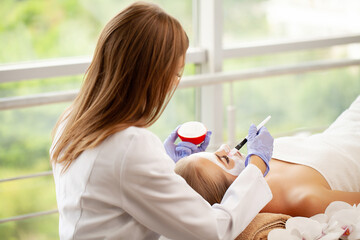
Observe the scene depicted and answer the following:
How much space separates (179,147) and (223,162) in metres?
0.18

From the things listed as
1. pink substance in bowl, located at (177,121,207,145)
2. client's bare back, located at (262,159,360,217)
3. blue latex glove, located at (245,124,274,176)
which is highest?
blue latex glove, located at (245,124,274,176)

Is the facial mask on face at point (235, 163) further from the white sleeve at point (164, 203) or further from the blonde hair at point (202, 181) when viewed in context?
the white sleeve at point (164, 203)

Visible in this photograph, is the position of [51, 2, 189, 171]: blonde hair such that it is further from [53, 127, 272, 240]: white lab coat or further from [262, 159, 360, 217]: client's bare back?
[262, 159, 360, 217]: client's bare back

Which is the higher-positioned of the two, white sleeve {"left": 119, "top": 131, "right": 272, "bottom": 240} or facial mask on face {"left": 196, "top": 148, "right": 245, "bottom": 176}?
white sleeve {"left": 119, "top": 131, "right": 272, "bottom": 240}

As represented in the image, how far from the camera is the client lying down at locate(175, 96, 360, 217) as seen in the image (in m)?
1.49

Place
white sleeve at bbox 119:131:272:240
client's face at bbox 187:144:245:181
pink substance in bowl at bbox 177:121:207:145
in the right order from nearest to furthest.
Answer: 1. white sleeve at bbox 119:131:272:240
2. client's face at bbox 187:144:245:181
3. pink substance in bowl at bbox 177:121:207:145

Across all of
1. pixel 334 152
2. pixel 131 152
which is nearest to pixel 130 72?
pixel 131 152

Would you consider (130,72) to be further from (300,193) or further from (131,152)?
(300,193)

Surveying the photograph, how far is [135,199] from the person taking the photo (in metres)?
1.19

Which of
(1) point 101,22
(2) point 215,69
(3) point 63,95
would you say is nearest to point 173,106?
(2) point 215,69

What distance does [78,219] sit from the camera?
124 centimetres

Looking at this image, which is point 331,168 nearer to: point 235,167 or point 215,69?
point 235,167

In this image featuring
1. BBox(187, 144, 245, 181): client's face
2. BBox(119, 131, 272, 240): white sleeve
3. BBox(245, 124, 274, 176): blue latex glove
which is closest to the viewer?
BBox(119, 131, 272, 240): white sleeve

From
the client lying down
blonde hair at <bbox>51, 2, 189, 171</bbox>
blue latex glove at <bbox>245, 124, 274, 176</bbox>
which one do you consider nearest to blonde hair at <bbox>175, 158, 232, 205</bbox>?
the client lying down
